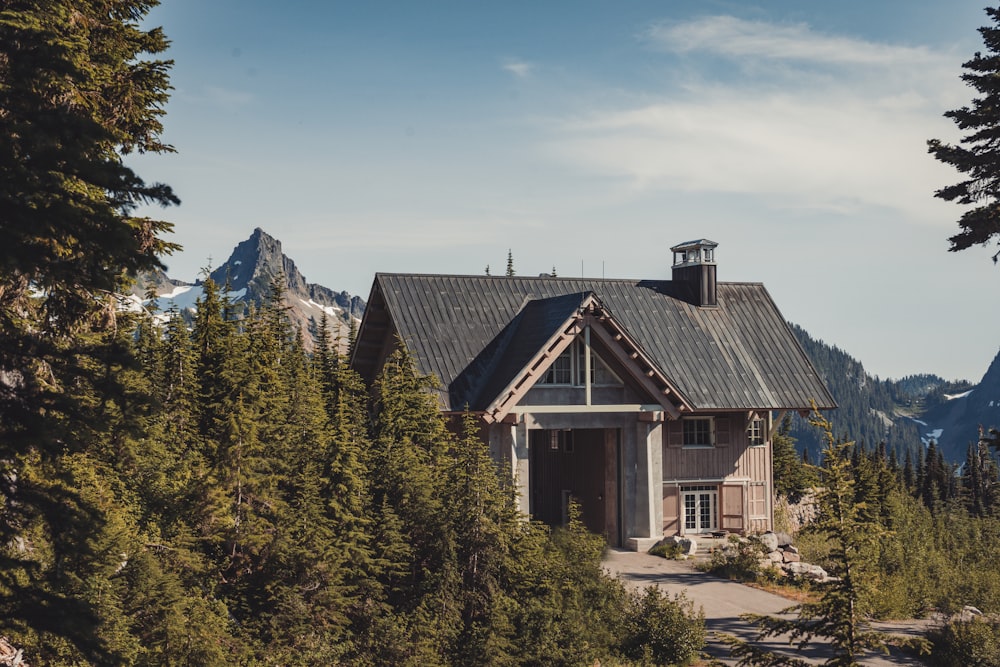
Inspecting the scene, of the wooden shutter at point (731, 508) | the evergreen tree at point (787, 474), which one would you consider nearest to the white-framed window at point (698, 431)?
the wooden shutter at point (731, 508)

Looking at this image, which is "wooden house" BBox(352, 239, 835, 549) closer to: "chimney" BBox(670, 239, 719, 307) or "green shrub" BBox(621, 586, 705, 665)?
"chimney" BBox(670, 239, 719, 307)

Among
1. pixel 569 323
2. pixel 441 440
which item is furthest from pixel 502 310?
pixel 441 440

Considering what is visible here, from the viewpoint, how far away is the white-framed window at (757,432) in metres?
35.9

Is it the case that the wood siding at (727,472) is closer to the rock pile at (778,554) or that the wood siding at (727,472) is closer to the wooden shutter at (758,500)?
the wooden shutter at (758,500)

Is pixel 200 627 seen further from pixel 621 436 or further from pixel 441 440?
pixel 621 436

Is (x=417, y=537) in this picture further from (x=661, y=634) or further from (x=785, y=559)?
(x=785, y=559)

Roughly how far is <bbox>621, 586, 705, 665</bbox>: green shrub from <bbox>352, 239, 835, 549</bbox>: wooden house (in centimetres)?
784

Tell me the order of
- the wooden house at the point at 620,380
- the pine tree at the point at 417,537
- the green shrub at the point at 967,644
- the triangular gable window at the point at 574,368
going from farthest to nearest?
the triangular gable window at the point at 574,368 → the wooden house at the point at 620,380 → the green shrub at the point at 967,644 → the pine tree at the point at 417,537

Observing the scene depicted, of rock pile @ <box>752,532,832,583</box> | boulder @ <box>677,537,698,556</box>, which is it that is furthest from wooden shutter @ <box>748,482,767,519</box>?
boulder @ <box>677,537,698,556</box>

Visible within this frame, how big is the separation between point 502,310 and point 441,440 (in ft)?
43.3

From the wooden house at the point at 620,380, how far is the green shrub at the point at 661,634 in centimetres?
784

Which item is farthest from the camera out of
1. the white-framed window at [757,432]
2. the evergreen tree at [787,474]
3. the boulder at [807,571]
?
the evergreen tree at [787,474]

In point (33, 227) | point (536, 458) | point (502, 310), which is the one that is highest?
point (502, 310)

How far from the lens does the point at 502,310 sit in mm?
35188
